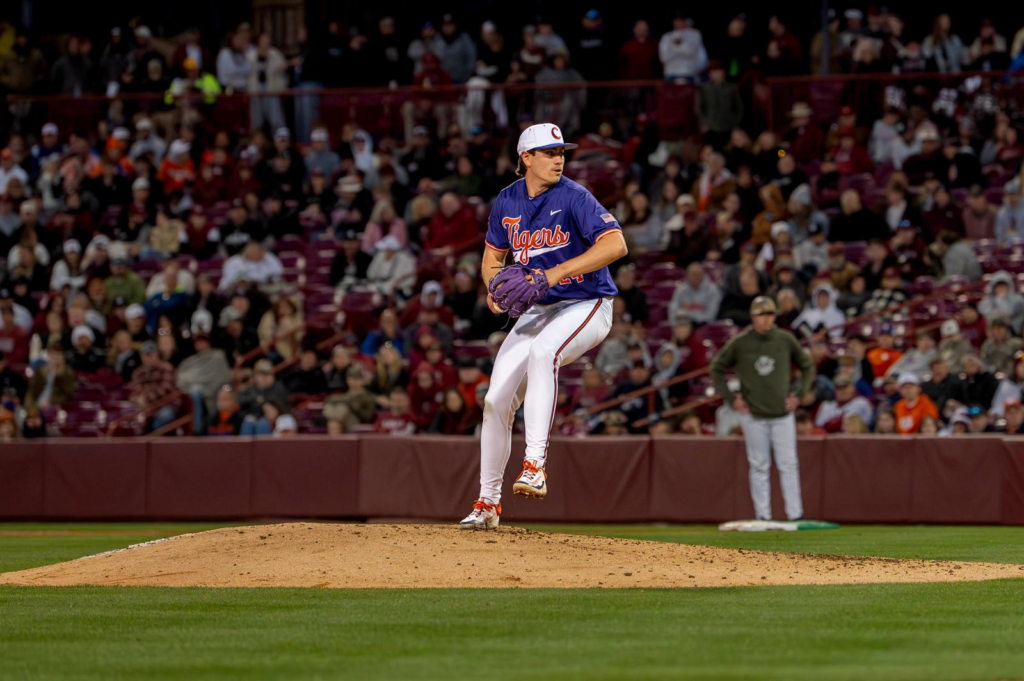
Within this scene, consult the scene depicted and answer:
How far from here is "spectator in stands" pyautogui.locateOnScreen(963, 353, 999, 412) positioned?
16.5m

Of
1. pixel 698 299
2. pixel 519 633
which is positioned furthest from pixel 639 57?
pixel 519 633

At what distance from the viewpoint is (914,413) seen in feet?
53.8

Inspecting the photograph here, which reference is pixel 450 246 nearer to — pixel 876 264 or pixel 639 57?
pixel 639 57

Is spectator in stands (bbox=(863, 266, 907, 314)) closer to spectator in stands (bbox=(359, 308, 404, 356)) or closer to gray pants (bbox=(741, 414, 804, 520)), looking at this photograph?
gray pants (bbox=(741, 414, 804, 520))

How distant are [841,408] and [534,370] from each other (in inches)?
347

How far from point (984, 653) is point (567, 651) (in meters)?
1.63

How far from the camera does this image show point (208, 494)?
1814 cm

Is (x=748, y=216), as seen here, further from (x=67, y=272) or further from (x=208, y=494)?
(x=67, y=272)

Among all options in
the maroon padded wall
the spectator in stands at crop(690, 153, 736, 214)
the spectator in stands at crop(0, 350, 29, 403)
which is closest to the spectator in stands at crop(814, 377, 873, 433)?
the maroon padded wall

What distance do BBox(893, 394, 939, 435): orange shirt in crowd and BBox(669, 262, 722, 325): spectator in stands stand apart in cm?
349

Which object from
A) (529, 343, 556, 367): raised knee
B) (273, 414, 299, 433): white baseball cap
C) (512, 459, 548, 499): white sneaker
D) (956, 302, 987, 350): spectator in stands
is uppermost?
(529, 343, 556, 367): raised knee

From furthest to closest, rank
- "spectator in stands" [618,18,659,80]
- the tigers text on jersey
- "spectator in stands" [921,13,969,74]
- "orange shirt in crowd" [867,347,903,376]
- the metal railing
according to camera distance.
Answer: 1. "spectator in stands" [618,18,659,80]
2. the metal railing
3. "spectator in stands" [921,13,969,74]
4. "orange shirt in crowd" [867,347,903,376]
5. the tigers text on jersey

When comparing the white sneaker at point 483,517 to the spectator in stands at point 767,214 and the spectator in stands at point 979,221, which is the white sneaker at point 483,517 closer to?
the spectator in stands at point 767,214

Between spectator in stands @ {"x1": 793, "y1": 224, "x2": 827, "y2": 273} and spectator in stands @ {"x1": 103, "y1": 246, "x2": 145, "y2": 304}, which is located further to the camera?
spectator in stands @ {"x1": 103, "y1": 246, "x2": 145, "y2": 304}
